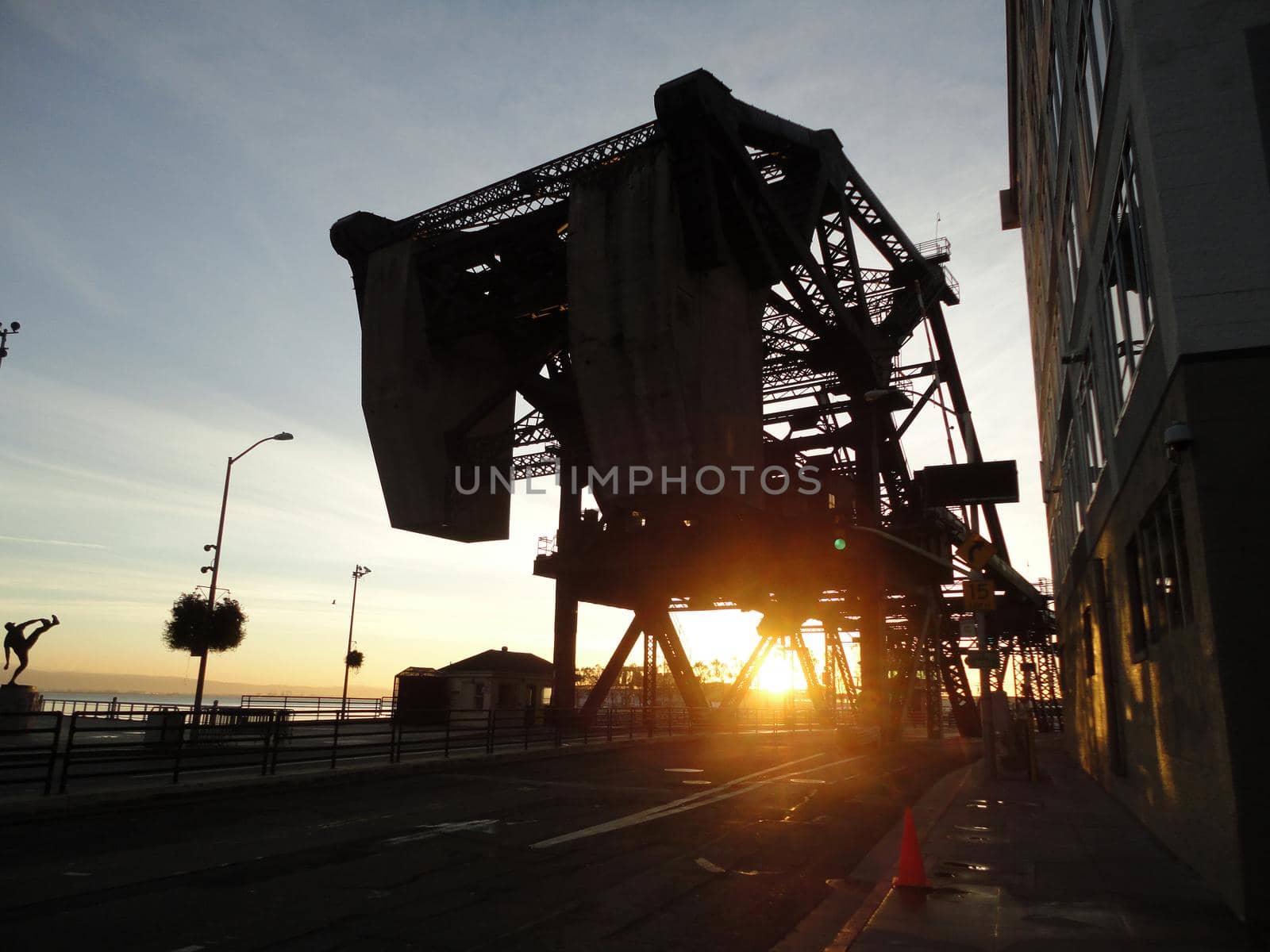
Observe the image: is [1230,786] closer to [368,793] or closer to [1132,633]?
[1132,633]

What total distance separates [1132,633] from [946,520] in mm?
30343

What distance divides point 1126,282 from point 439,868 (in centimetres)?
1118

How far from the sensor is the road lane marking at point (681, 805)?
1212cm

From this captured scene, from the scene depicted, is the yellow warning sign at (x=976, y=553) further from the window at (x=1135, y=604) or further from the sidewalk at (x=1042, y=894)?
the sidewalk at (x=1042, y=894)

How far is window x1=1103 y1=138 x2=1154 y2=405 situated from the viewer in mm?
10367

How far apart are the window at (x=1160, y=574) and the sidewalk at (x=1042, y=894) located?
2.64 metres

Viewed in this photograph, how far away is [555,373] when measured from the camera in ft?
138

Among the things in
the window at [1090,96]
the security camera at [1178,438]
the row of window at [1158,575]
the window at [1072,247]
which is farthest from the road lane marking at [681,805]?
the window at [1090,96]

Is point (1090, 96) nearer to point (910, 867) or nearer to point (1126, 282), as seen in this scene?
point (1126, 282)

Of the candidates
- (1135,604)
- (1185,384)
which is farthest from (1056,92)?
(1185,384)

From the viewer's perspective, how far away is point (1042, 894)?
8.43 metres

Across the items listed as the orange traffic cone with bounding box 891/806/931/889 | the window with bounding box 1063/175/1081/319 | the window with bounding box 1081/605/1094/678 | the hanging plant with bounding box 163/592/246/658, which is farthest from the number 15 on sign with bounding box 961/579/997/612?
the hanging plant with bounding box 163/592/246/658

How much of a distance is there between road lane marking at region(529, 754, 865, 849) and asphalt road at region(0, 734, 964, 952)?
0.25ft

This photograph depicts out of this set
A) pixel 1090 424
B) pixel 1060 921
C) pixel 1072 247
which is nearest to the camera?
pixel 1060 921
